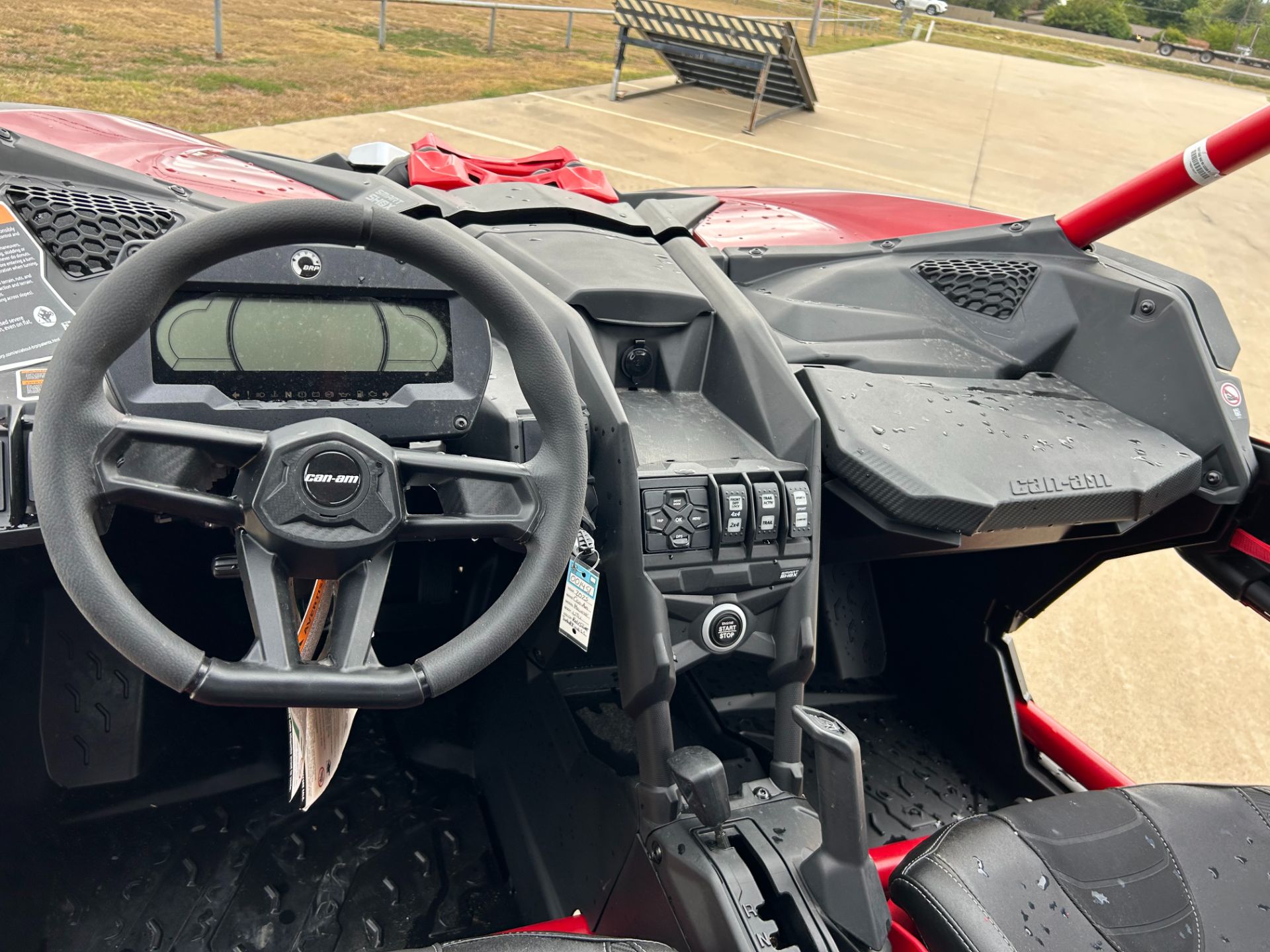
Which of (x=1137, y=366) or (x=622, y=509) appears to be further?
(x=1137, y=366)

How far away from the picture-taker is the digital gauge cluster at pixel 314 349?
1351mm

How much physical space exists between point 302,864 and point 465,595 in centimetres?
73

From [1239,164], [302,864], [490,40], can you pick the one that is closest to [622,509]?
[302,864]

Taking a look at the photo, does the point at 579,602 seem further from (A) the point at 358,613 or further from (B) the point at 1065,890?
(B) the point at 1065,890

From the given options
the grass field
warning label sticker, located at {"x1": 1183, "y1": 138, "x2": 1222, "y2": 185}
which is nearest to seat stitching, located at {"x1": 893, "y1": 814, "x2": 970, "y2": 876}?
warning label sticker, located at {"x1": 1183, "y1": 138, "x2": 1222, "y2": 185}

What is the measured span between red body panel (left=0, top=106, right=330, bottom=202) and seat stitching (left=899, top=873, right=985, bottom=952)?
1.73 meters

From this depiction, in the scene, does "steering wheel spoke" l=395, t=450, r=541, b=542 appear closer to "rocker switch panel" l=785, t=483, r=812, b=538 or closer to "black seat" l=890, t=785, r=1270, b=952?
"rocker switch panel" l=785, t=483, r=812, b=538

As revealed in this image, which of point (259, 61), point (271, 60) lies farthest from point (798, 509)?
point (271, 60)

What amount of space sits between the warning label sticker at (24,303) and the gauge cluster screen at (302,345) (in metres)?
0.30

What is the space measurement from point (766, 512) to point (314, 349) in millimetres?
772

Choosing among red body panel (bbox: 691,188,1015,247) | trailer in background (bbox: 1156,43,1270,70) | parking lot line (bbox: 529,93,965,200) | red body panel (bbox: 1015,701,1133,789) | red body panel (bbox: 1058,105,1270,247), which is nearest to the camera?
red body panel (bbox: 1058,105,1270,247)

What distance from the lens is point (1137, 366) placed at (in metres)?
2.15

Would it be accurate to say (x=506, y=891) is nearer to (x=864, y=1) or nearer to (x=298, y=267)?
(x=298, y=267)

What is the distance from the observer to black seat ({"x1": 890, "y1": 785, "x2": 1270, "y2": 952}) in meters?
1.46
